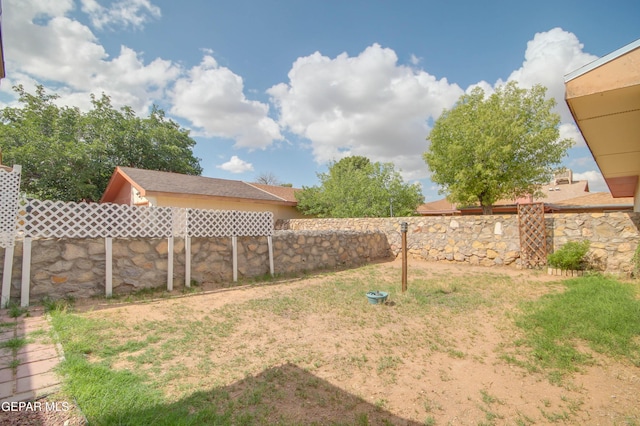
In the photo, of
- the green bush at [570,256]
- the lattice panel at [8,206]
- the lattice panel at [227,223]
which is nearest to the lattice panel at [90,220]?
the lattice panel at [8,206]

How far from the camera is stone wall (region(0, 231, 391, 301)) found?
4404 mm

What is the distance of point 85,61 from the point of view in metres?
11.2

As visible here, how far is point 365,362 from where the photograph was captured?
2715 mm

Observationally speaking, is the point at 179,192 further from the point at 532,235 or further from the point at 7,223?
the point at 532,235

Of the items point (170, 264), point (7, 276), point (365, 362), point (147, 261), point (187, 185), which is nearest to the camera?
point (365, 362)

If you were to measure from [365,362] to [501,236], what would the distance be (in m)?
7.94

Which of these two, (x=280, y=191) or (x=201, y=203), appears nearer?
(x=201, y=203)

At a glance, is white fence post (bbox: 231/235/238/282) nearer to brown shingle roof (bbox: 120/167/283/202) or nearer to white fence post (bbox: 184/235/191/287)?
white fence post (bbox: 184/235/191/287)

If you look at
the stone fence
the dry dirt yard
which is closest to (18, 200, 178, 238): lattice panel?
the dry dirt yard

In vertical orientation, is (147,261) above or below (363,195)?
below

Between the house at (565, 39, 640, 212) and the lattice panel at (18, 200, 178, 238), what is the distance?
21.2 ft

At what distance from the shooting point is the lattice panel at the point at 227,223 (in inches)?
233

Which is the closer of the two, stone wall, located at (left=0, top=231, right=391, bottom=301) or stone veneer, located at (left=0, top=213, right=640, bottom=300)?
stone wall, located at (left=0, top=231, right=391, bottom=301)

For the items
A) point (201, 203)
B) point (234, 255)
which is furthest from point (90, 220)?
point (201, 203)
